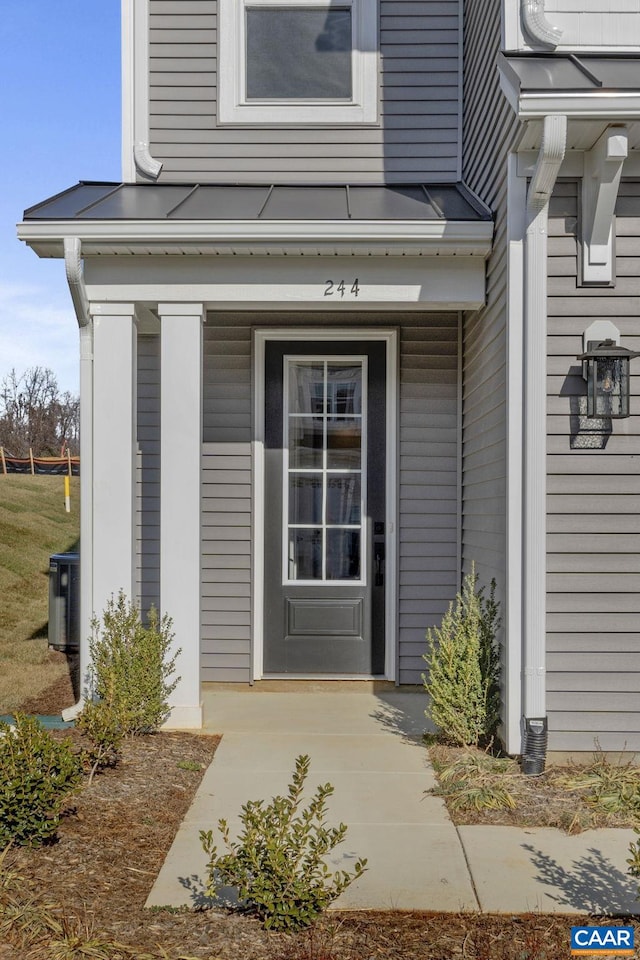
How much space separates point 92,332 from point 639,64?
3.06m

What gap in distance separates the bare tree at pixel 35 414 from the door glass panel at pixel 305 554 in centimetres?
2663

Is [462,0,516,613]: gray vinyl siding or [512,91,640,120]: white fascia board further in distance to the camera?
[462,0,516,613]: gray vinyl siding

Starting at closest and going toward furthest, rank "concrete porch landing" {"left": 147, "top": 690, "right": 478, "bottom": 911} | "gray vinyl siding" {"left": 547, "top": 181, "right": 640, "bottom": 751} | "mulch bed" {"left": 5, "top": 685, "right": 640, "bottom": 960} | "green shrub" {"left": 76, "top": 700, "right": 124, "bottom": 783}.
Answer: "mulch bed" {"left": 5, "top": 685, "right": 640, "bottom": 960} → "concrete porch landing" {"left": 147, "top": 690, "right": 478, "bottom": 911} → "green shrub" {"left": 76, "top": 700, "right": 124, "bottom": 783} → "gray vinyl siding" {"left": 547, "top": 181, "right": 640, "bottom": 751}

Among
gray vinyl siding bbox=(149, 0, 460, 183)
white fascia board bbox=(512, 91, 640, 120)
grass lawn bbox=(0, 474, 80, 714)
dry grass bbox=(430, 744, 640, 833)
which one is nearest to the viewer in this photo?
dry grass bbox=(430, 744, 640, 833)

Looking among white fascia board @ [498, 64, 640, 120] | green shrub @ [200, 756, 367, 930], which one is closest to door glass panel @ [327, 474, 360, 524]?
white fascia board @ [498, 64, 640, 120]

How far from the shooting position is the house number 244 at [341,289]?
4613 mm

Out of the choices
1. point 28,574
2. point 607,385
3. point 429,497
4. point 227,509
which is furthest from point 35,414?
point 607,385

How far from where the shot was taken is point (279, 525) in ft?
18.7

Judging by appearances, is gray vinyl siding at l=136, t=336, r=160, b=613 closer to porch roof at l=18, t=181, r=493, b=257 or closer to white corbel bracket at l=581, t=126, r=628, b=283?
porch roof at l=18, t=181, r=493, b=257

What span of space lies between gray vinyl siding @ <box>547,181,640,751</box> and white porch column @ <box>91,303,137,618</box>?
7.34 ft

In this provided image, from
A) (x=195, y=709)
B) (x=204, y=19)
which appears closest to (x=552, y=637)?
(x=195, y=709)

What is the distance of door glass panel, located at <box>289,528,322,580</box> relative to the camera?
5.73 metres

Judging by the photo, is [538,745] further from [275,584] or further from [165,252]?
[165,252]

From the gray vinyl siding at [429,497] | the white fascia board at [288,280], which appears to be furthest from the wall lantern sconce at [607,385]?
the gray vinyl siding at [429,497]
